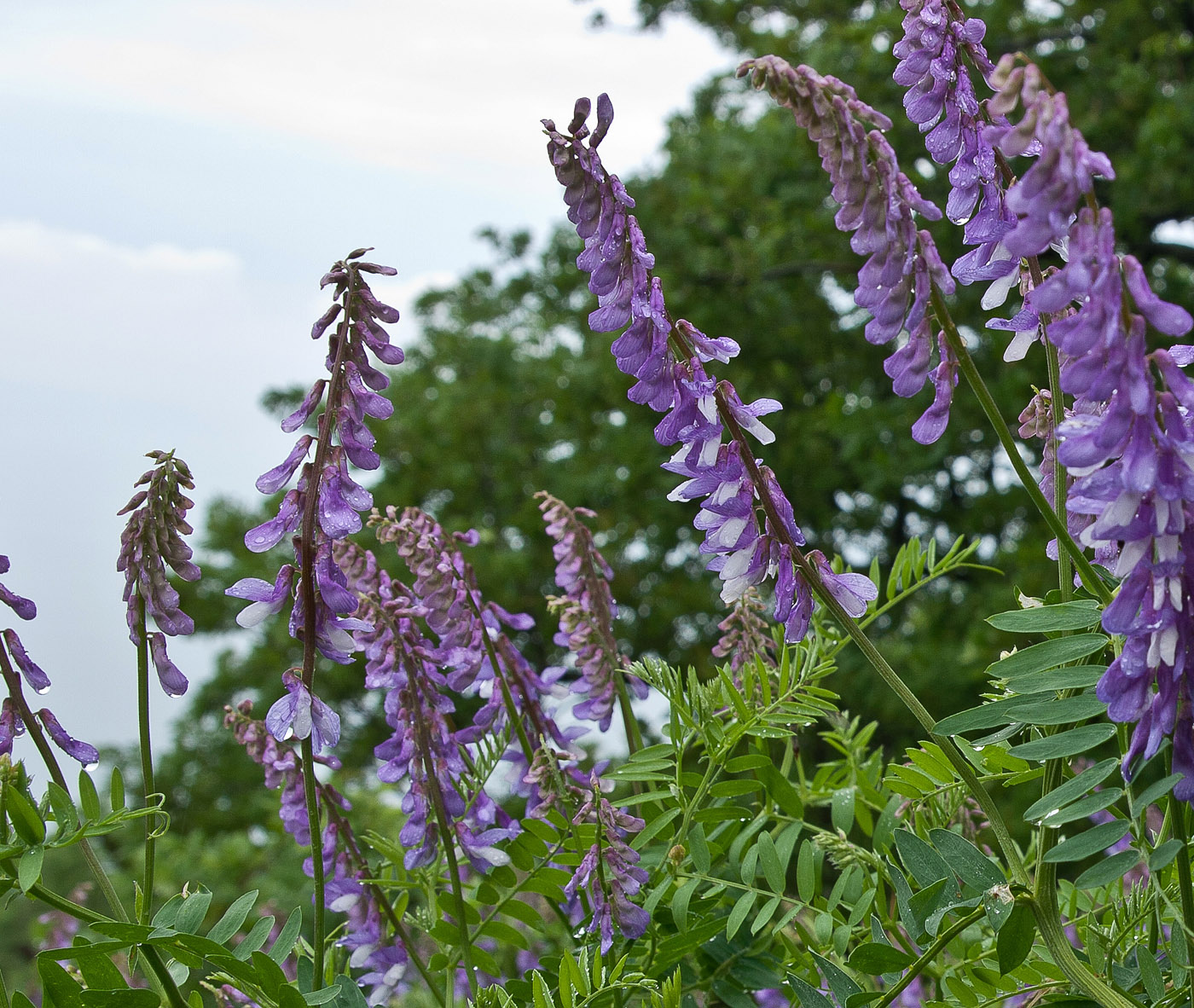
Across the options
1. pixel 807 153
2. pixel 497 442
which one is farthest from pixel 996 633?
pixel 497 442

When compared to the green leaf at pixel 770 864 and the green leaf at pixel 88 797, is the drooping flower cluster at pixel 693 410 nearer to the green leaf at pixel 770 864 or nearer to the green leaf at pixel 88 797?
the green leaf at pixel 770 864

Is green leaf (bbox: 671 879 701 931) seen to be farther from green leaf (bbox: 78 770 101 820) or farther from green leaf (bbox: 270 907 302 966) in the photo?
green leaf (bbox: 78 770 101 820)

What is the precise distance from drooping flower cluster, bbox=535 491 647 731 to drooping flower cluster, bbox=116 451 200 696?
0.40m

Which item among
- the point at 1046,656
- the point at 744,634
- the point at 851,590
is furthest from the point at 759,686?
the point at 1046,656

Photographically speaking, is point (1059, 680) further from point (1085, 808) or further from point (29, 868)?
point (29, 868)

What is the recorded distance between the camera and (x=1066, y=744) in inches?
26.3

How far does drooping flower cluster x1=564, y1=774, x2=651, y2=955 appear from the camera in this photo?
904mm

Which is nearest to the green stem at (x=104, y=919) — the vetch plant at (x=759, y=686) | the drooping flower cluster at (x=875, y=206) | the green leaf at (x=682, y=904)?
the vetch plant at (x=759, y=686)

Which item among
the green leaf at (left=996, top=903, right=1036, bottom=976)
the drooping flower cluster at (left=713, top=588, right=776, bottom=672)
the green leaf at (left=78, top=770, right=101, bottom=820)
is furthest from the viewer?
the drooping flower cluster at (left=713, top=588, right=776, bottom=672)

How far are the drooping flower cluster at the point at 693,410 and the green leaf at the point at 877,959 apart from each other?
20cm

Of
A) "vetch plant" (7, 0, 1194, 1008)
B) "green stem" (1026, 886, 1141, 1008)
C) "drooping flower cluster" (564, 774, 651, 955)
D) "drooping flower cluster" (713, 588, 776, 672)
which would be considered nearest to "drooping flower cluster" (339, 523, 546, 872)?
"vetch plant" (7, 0, 1194, 1008)

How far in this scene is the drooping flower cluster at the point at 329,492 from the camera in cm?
78

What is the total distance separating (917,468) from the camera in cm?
520

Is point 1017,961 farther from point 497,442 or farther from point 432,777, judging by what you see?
point 497,442
